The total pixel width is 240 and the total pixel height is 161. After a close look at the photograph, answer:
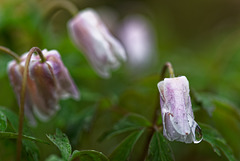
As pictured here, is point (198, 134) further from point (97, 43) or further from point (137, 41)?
point (137, 41)

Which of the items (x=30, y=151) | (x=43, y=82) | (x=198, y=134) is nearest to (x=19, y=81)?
(x=43, y=82)

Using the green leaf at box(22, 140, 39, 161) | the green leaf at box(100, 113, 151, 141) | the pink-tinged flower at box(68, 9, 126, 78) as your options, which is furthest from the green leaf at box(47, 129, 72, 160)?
the pink-tinged flower at box(68, 9, 126, 78)

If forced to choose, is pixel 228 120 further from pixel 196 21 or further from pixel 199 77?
pixel 196 21

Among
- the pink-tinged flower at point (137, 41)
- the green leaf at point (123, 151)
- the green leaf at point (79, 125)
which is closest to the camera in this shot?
the green leaf at point (123, 151)

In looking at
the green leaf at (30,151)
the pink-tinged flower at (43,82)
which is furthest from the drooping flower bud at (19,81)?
the green leaf at (30,151)

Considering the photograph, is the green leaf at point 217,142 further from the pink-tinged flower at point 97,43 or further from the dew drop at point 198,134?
the pink-tinged flower at point 97,43

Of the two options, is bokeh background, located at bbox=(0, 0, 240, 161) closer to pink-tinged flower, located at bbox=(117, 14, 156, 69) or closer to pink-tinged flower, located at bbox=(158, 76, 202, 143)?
pink-tinged flower, located at bbox=(117, 14, 156, 69)
